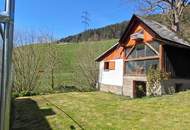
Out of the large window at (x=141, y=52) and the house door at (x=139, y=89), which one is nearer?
the large window at (x=141, y=52)

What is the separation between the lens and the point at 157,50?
18.9m

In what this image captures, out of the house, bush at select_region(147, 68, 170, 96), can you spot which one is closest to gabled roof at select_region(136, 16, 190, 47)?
the house

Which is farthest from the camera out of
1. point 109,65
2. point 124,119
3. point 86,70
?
point 86,70

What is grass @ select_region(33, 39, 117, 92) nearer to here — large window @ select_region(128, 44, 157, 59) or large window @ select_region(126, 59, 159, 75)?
large window @ select_region(126, 59, 159, 75)

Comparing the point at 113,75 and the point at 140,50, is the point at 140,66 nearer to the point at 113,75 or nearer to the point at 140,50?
the point at 140,50

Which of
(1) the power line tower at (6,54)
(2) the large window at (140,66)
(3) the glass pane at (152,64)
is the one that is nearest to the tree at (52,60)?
(2) the large window at (140,66)

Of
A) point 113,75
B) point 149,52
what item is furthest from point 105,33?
point 149,52

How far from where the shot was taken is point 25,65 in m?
Result: 24.0

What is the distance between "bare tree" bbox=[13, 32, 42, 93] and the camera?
23.5 meters

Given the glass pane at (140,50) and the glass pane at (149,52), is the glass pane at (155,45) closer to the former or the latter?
the glass pane at (149,52)

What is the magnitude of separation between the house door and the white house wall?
2.06 meters

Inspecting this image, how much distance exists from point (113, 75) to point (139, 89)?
4510 millimetres

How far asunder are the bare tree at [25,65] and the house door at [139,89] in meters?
8.62

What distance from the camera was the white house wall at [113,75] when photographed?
2360 centimetres
